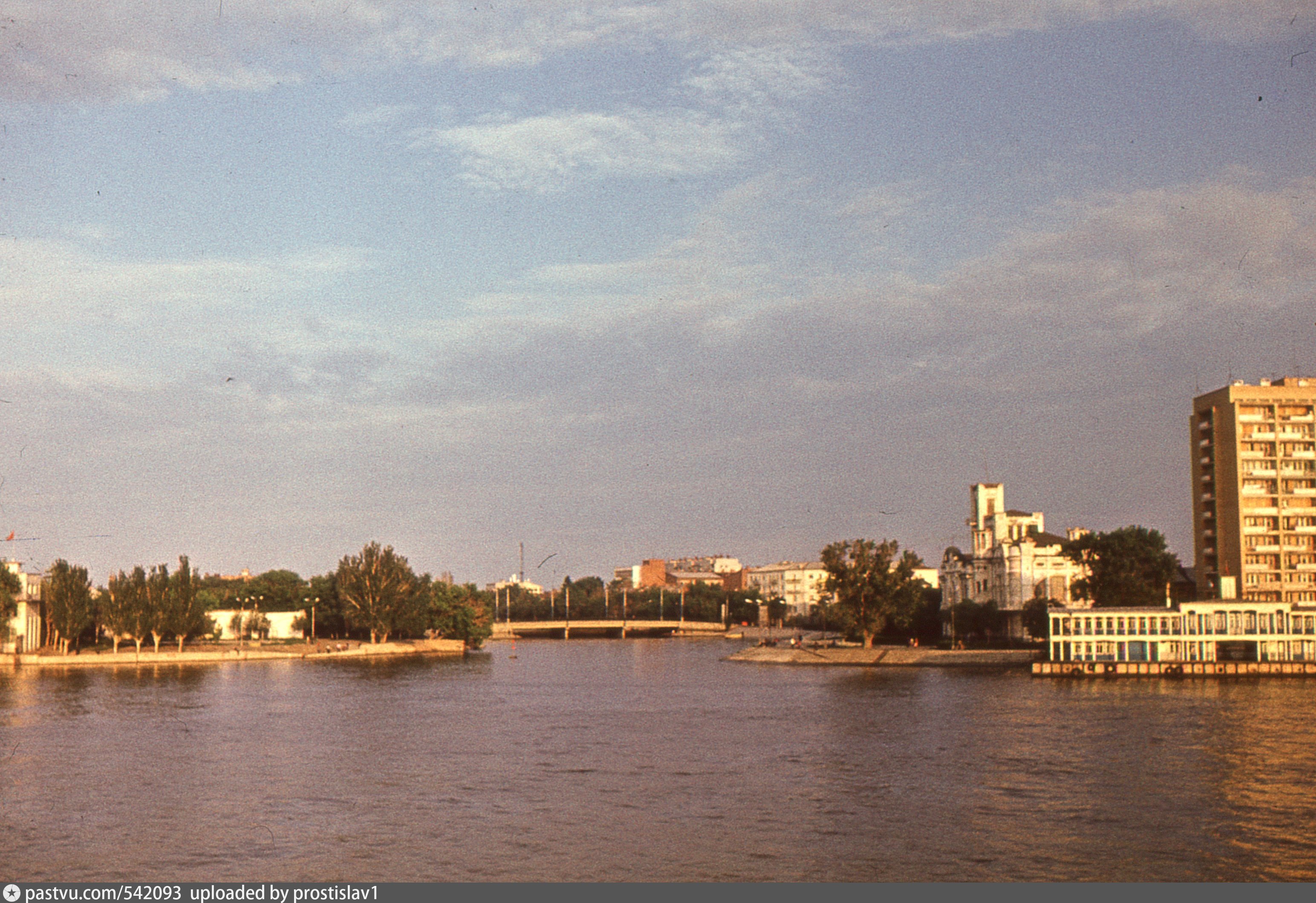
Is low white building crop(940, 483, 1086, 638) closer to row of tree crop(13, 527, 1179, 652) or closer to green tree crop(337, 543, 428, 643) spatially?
row of tree crop(13, 527, 1179, 652)

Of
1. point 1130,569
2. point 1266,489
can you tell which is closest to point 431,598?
point 1130,569

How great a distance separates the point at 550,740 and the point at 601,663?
8529 centimetres

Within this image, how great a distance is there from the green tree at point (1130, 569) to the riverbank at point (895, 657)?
33.0ft

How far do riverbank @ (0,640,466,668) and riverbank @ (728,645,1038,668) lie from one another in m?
39.3

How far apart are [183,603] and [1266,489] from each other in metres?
116

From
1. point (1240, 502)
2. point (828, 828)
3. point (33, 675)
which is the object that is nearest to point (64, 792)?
point (828, 828)

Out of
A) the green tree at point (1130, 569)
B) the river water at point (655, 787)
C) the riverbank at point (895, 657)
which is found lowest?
the riverbank at point (895, 657)

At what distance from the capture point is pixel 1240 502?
13762 centimetres

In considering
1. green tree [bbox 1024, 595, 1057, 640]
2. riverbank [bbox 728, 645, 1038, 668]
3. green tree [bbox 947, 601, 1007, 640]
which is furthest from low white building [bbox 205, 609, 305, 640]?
green tree [bbox 1024, 595, 1057, 640]

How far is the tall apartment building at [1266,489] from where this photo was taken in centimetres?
13662

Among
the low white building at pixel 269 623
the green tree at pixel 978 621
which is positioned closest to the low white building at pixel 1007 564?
the green tree at pixel 978 621

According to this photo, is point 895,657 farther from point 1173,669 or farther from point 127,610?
point 127,610

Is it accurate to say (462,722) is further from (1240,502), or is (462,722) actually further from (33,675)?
(1240,502)

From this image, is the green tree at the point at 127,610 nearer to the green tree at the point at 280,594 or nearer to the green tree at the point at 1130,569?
the green tree at the point at 280,594
